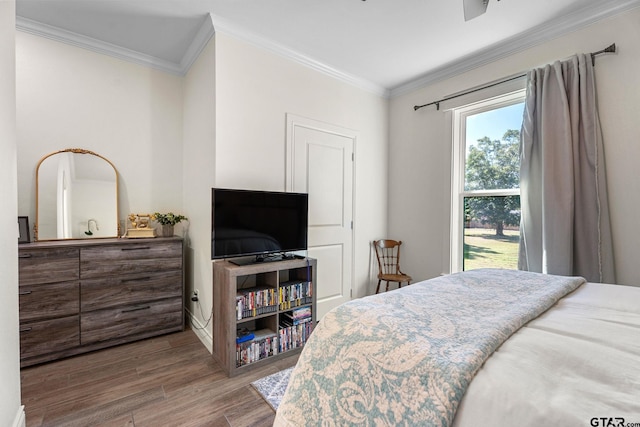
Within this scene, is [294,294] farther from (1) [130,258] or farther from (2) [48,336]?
(2) [48,336]

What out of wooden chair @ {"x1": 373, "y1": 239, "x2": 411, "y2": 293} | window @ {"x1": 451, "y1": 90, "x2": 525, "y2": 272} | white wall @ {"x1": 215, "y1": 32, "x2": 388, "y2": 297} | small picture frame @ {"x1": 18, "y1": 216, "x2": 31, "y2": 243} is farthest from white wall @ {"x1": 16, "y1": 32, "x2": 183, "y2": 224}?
window @ {"x1": 451, "y1": 90, "x2": 525, "y2": 272}

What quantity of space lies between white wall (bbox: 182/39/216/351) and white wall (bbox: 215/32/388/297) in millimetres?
102

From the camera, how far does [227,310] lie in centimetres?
202

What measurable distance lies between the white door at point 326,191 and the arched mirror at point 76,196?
5.69ft

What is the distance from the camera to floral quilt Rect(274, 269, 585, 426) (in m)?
0.72

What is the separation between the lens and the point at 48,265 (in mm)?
2092

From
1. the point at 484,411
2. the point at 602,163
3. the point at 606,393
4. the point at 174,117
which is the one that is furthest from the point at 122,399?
the point at 602,163

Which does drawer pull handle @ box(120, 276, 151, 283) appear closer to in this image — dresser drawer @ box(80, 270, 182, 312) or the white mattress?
dresser drawer @ box(80, 270, 182, 312)

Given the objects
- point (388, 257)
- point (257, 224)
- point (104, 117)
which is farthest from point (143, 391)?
point (388, 257)

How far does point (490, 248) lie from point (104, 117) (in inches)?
158

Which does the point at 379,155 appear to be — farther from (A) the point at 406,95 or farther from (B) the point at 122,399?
(B) the point at 122,399

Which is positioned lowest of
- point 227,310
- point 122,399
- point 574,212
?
point 122,399

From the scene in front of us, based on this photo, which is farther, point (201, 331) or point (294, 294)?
point (201, 331)

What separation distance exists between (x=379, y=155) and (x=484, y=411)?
126 inches
